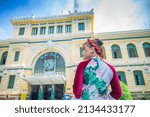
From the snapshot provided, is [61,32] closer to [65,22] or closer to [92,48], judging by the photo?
[65,22]

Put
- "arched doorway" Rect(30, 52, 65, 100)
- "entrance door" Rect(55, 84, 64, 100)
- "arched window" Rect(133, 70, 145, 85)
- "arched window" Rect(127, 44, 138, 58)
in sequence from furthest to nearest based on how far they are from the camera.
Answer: "arched window" Rect(127, 44, 138, 58) → "arched doorway" Rect(30, 52, 65, 100) → "entrance door" Rect(55, 84, 64, 100) → "arched window" Rect(133, 70, 145, 85)

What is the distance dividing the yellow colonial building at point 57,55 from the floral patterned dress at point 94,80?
6.77 m

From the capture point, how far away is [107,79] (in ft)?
4.57

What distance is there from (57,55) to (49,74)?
4.57 feet

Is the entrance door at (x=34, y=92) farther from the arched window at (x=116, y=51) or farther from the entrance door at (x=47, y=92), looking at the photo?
the arched window at (x=116, y=51)

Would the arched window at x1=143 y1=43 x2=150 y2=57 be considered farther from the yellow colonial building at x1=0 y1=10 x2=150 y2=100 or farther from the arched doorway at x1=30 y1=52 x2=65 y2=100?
the arched doorway at x1=30 y1=52 x2=65 y2=100

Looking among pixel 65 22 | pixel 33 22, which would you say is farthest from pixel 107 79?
pixel 33 22

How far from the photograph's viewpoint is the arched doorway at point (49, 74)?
8.41 m

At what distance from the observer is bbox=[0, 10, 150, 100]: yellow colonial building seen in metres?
8.39

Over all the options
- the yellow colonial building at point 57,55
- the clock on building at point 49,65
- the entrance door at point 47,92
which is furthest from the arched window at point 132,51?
the entrance door at point 47,92

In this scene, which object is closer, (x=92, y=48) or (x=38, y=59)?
(x=92, y=48)

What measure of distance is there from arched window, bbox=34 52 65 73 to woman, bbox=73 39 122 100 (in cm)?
755

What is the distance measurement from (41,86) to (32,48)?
8.80 feet

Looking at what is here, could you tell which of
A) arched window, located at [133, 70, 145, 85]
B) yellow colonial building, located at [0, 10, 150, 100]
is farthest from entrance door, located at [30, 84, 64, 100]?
arched window, located at [133, 70, 145, 85]
